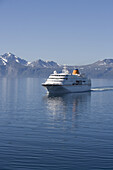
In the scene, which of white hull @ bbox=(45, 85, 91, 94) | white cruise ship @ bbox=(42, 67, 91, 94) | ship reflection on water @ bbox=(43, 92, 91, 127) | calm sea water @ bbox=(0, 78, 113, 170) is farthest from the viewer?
white cruise ship @ bbox=(42, 67, 91, 94)

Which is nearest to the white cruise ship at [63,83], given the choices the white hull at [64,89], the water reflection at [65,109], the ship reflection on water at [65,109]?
the white hull at [64,89]

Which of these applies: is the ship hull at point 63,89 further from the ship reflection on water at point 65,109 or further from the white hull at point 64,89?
the ship reflection on water at point 65,109

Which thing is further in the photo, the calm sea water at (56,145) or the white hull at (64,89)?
the white hull at (64,89)

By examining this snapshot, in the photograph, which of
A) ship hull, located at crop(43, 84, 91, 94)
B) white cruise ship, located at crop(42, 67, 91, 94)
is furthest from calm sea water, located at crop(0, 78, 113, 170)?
white cruise ship, located at crop(42, 67, 91, 94)

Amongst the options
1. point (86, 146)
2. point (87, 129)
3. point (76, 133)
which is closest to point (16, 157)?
point (86, 146)

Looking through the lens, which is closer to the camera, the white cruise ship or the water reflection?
the water reflection

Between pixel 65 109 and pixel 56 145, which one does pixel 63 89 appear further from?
pixel 56 145

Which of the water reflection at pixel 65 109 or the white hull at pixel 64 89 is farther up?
the white hull at pixel 64 89

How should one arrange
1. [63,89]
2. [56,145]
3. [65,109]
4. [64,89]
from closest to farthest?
[56,145] → [65,109] → [63,89] → [64,89]

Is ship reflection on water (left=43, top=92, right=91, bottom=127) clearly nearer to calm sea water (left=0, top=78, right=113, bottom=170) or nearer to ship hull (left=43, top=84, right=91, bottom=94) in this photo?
calm sea water (left=0, top=78, right=113, bottom=170)

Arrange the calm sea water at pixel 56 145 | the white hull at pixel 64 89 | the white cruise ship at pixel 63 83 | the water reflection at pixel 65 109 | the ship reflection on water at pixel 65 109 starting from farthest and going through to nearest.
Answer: the white cruise ship at pixel 63 83 → the white hull at pixel 64 89 → the water reflection at pixel 65 109 → the ship reflection on water at pixel 65 109 → the calm sea water at pixel 56 145

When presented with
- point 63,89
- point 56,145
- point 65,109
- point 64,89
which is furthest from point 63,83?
point 56,145

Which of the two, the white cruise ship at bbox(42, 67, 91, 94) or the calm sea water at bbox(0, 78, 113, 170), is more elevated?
the white cruise ship at bbox(42, 67, 91, 94)

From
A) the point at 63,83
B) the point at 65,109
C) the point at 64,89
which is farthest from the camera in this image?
the point at 64,89
